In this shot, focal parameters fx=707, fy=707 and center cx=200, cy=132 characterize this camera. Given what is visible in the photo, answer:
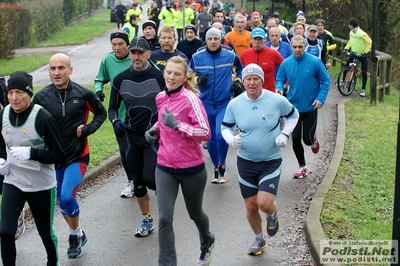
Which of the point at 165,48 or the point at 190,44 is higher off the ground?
the point at 165,48

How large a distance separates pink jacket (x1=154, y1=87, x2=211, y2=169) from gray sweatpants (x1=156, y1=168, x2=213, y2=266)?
0.41ft

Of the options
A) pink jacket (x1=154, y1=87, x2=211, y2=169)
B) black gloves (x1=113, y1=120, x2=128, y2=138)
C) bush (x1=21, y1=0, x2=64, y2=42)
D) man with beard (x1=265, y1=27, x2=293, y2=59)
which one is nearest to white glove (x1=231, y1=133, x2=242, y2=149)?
pink jacket (x1=154, y1=87, x2=211, y2=169)

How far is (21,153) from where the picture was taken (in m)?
6.04

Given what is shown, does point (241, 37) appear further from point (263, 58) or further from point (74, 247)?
point (74, 247)

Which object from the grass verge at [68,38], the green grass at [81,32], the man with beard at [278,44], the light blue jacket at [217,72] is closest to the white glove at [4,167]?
the light blue jacket at [217,72]

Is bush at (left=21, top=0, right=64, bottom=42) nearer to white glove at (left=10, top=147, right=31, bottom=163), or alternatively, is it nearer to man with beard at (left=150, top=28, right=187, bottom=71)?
man with beard at (left=150, top=28, right=187, bottom=71)

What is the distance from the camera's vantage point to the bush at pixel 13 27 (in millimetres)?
28734

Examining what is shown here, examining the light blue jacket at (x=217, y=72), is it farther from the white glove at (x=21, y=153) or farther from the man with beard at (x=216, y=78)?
the white glove at (x=21, y=153)

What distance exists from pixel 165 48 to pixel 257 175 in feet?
12.6

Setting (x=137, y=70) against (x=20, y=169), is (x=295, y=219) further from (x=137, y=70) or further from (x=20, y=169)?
(x=20, y=169)

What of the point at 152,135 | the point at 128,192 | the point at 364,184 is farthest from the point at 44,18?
the point at 152,135

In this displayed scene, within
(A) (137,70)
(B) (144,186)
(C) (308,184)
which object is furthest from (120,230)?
(C) (308,184)

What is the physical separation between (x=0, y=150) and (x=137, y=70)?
1.83 meters

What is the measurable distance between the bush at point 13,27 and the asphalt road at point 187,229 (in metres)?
19.3
